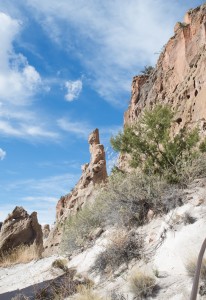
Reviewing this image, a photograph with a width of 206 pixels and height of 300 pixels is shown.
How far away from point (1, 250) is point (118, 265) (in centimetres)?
1162

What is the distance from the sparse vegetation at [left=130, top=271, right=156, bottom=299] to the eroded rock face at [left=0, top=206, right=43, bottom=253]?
1258cm

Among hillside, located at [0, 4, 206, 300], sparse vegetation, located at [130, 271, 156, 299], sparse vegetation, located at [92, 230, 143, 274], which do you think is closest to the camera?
sparse vegetation, located at [130, 271, 156, 299]

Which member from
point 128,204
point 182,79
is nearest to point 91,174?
point 182,79

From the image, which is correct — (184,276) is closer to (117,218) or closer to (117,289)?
(117,289)

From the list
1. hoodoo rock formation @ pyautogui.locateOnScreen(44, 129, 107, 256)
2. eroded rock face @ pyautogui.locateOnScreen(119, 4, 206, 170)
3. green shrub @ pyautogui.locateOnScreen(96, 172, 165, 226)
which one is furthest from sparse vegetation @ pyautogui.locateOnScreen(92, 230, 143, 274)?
hoodoo rock formation @ pyautogui.locateOnScreen(44, 129, 107, 256)

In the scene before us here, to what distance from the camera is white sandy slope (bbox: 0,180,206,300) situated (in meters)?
6.18

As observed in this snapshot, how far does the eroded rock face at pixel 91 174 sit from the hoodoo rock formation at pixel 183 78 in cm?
405

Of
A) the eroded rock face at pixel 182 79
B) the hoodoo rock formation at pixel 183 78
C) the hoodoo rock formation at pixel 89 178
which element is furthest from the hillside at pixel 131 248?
the hoodoo rock formation at pixel 89 178

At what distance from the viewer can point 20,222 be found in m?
19.4

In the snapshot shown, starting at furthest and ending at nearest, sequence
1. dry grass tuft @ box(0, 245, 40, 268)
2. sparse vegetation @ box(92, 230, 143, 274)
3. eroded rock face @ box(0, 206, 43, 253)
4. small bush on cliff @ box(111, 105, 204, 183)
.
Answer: eroded rock face @ box(0, 206, 43, 253) < dry grass tuft @ box(0, 245, 40, 268) < small bush on cliff @ box(111, 105, 204, 183) < sparse vegetation @ box(92, 230, 143, 274)

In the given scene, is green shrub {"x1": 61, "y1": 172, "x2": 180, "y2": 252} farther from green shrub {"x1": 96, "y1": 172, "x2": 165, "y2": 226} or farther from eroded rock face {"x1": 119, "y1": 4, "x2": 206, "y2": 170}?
eroded rock face {"x1": 119, "y1": 4, "x2": 206, "y2": 170}

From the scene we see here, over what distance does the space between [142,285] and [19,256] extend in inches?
449

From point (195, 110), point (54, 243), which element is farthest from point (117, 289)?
point (54, 243)

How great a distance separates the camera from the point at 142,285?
6.17 meters
